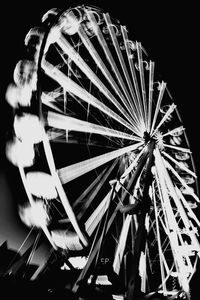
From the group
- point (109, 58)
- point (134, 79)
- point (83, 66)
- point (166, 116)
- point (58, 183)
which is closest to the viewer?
point (58, 183)

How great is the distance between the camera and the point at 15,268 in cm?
543

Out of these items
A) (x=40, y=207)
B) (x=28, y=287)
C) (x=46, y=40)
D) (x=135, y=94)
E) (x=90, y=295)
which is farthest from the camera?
(x=135, y=94)

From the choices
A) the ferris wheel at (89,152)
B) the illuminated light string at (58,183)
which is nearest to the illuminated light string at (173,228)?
the ferris wheel at (89,152)

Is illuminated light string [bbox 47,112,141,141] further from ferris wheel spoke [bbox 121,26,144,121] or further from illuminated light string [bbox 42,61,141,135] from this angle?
ferris wheel spoke [bbox 121,26,144,121]

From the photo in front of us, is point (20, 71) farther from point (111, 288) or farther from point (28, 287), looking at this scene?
point (111, 288)

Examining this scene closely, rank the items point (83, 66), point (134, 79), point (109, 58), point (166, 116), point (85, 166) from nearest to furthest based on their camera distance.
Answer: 1. point (85, 166)
2. point (83, 66)
3. point (109, 58)
4. point (134, 79)
5. point (166, 116)

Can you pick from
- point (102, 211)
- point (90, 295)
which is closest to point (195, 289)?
point (102, 211)

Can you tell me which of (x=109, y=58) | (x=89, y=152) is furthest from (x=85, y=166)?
(x=109, y=58)

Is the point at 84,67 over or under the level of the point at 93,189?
over

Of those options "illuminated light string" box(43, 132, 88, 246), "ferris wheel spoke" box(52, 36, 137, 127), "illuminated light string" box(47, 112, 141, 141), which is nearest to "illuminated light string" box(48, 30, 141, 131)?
"ferris wheel spoke" box(52, 36, 137, 127)

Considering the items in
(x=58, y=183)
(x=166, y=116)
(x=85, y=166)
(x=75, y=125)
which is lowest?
(x=58, y=183)

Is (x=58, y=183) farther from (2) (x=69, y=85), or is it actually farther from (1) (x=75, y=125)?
(2) (x=69, y=85)

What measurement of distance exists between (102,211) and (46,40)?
2.79 meters

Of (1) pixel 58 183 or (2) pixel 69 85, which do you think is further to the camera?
(2) pixel 69 85
